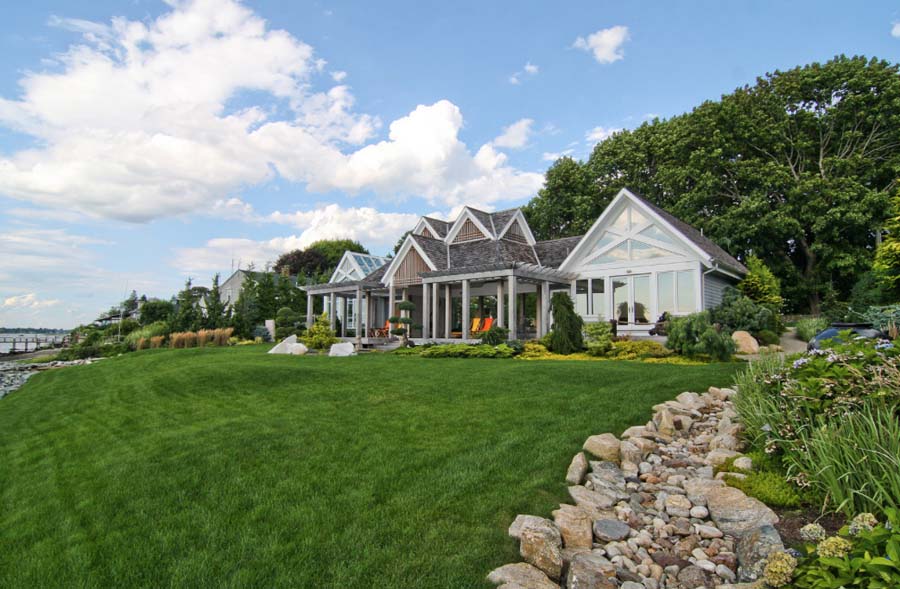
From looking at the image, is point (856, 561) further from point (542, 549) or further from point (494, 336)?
point (494, 336)

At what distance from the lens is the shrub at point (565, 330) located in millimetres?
15016

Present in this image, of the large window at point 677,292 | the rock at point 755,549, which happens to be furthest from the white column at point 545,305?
the rock at point 755,549

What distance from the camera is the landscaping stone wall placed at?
3297 millimetres

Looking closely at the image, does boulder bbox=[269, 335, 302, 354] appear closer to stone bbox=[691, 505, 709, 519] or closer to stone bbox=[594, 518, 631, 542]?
stone bbox=[594, 518, 631, 542]

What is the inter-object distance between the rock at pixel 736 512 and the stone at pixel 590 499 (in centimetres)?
83

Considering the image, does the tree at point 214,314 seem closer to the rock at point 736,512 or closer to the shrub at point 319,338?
Result: the shrub at point 319,338

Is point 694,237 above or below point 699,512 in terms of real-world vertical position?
above

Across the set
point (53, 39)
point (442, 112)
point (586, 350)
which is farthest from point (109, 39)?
point (586, 350)

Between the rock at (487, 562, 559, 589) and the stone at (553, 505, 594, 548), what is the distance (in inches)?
22.8

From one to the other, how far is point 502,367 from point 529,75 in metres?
9.79

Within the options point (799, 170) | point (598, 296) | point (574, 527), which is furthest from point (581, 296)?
point (574, 527)

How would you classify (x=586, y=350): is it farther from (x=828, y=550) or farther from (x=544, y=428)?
(x=828, y=550)

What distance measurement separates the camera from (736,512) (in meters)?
3.93

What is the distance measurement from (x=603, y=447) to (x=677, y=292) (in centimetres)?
1415
